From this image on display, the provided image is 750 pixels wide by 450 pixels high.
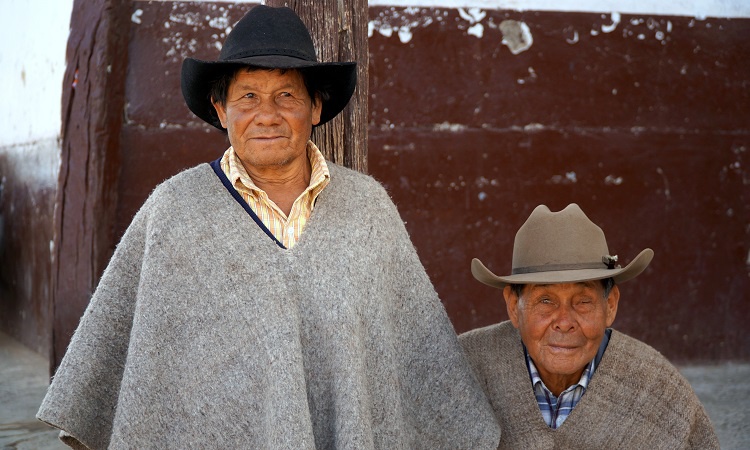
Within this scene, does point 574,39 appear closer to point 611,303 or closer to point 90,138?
point 90,138

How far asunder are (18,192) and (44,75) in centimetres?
109

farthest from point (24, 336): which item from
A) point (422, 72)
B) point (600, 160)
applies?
point (600, 160)

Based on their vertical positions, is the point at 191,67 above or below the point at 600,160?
above

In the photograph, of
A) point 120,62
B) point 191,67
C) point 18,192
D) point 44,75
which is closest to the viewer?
point 191,67

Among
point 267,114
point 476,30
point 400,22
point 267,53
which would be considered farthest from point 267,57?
point 476,30

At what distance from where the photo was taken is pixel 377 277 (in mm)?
2648

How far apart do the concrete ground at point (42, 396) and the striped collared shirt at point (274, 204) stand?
264cm

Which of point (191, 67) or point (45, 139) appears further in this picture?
point (45, 139)

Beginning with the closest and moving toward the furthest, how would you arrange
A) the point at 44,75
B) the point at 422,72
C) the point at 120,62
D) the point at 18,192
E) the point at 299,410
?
the point at 299,410
the point at 120,62
the point at 422,72
the point at 44,75
the point at 18,192

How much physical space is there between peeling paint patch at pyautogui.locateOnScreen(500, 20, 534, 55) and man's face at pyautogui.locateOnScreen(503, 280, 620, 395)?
2619 millimetres

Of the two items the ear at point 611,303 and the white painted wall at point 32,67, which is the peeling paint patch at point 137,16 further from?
the ear at point 611,303

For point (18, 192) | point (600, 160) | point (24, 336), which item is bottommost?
point (24, 336)

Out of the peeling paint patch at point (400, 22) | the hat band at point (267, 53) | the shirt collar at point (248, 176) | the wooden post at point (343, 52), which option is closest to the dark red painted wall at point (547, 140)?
the peeling paint patch at point (400, 22)

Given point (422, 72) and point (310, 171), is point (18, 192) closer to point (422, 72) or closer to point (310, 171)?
point (422, 72)
